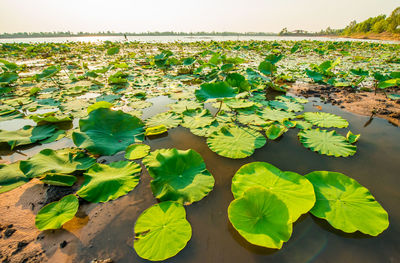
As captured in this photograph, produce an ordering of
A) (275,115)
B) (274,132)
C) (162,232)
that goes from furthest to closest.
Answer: (275,115) → (274,132) → (162,232)

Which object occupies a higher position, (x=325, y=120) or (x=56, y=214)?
(x=325, y=120)

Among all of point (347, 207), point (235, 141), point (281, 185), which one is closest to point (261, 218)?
point (281, 185)

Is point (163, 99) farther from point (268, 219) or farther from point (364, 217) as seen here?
point (364, 217)

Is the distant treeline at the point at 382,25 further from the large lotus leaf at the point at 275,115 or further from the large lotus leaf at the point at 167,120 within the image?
the large lotus leaf at the point at 167,120

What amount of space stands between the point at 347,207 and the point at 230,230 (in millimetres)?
932

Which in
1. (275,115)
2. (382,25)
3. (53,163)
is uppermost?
(382,25)

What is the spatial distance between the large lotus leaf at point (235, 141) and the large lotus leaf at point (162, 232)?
0.94 metres

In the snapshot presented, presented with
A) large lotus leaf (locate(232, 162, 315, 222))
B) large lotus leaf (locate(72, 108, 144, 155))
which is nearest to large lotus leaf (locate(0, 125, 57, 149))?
large lotus leaf (locate(72, 108, 144, 155))

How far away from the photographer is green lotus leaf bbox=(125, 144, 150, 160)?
2.02m

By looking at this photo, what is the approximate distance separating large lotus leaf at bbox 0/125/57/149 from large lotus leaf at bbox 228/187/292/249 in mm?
2788

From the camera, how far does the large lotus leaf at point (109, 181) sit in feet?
4.92

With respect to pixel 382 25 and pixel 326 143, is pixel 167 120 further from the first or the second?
pixel 382 25

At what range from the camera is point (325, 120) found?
274 cm

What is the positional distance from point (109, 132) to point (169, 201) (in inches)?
53.9
